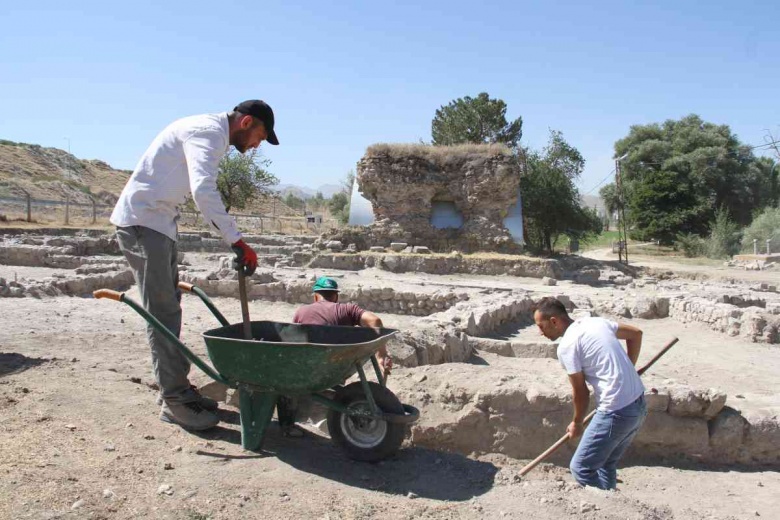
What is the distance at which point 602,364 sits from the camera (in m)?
3.29

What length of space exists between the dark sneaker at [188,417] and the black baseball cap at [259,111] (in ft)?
5.75

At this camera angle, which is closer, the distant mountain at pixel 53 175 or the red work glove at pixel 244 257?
the red work glove at pixel 244 257

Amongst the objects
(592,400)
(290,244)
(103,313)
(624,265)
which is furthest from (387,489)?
(290,244)

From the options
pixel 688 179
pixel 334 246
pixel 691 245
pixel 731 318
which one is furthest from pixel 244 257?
pixel 688 179

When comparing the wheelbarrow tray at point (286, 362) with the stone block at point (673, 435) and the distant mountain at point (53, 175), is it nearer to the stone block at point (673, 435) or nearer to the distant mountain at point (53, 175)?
the stone block at point (673, 435)

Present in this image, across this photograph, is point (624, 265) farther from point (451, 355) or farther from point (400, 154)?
point (451, 355)

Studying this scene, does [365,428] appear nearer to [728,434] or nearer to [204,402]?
[204,402]

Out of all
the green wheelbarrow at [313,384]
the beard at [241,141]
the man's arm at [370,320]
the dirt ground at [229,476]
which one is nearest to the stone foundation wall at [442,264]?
the dirt ground at [229,476]

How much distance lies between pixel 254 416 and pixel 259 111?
1.81 metres

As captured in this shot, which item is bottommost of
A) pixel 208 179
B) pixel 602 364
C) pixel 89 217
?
pixel 602 364

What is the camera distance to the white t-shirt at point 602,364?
326cm

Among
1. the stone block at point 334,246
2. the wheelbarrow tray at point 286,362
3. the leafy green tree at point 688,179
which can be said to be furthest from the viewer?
the leafy green tree at point 688,179

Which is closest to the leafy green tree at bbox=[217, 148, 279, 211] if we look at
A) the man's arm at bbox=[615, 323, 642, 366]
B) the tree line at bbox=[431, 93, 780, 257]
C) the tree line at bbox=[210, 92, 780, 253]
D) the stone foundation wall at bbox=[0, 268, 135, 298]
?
the tree line at bbox=[210, 92, 780, 253]

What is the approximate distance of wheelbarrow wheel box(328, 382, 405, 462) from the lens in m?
3.34
